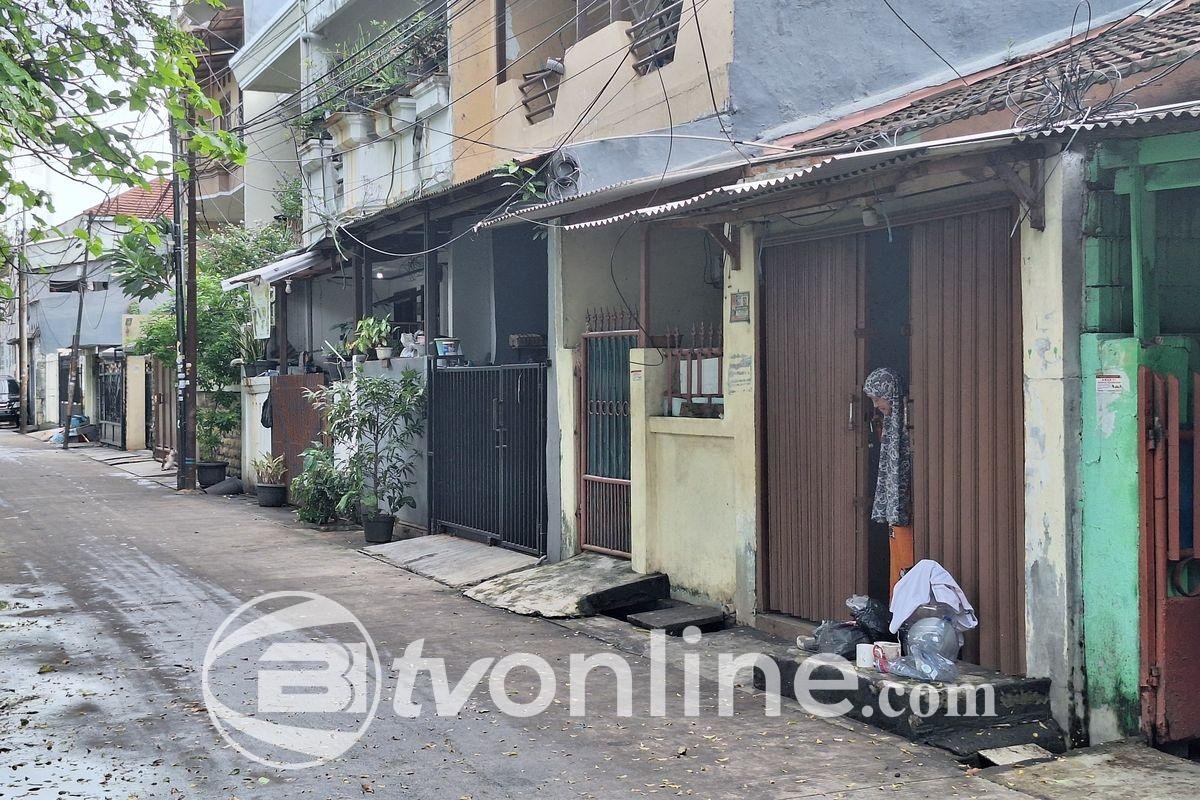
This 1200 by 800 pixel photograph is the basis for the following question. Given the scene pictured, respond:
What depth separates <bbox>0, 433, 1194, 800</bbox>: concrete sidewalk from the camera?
516cm

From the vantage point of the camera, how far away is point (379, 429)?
13469 millimetres

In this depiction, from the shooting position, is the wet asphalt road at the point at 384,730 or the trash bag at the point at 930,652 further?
the trash bag at the point at 930,652

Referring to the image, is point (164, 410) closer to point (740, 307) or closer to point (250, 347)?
point (250, 347)

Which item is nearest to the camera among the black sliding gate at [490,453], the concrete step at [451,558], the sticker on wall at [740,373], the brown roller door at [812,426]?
the brown roller door at [812,426]

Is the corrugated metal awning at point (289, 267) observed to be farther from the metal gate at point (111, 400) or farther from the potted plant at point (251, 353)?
the metal gate at point (111, 400)

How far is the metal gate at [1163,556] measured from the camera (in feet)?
18.0

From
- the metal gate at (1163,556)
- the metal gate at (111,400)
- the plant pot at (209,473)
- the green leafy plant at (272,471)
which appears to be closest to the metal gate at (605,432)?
the metal gate at (1163,556)

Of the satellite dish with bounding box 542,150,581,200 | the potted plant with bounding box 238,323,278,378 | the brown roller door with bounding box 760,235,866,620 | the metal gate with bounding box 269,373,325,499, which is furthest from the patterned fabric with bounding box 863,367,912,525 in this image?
the potted plant with bounding box 238,323,278,378

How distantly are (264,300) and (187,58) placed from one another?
37.9ft

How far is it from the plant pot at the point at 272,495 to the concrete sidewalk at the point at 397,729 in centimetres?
634

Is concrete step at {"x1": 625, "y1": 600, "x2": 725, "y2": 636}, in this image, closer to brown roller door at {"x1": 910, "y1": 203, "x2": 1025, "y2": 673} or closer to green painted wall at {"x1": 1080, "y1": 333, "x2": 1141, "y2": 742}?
brown roller door at {"x1": 910, "y1": 203, "x2": 1025, "y2": 673}

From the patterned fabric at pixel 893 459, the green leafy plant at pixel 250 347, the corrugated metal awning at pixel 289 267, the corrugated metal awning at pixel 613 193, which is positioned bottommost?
the patterned fabric at pixel 893 459

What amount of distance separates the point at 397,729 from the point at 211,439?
16015mm

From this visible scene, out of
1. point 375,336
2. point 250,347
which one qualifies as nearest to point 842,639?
point 375,336
